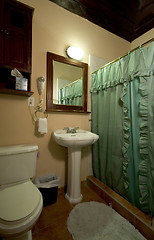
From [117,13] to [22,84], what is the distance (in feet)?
5.59

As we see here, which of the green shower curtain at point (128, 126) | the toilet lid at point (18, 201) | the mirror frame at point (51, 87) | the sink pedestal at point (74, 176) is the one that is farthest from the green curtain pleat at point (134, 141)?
the toilet lid at point (18, 201)

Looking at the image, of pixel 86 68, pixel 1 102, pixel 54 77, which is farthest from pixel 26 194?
pixel 86 68

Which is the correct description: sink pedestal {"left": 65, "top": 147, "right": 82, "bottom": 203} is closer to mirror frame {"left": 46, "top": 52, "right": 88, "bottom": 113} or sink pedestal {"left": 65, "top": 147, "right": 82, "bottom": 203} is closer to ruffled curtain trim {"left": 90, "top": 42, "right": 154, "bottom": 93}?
mirror frame {"left": 46, "top": 52, "right": 88, "bottom": 113}

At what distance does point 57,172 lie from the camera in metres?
1.55

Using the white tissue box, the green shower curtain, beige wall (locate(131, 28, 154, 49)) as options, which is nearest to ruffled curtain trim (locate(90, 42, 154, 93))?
the green shower curtain

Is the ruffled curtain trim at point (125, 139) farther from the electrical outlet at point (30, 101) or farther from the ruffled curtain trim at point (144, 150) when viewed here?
the electrical outlet at point (30, 101)

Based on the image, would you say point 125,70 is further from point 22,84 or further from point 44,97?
point 22,84

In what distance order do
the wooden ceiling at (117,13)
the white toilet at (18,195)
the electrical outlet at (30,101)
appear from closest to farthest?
1. the white toilet at (18,195)
2. the electrical outlet at (30,101)
3. the wooden ceiling at (117,13)

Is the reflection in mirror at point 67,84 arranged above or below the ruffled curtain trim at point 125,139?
above

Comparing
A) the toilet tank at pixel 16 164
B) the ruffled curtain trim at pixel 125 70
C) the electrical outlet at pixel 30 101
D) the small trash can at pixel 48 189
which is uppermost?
the ruffled curtain trim at pixel 125 70

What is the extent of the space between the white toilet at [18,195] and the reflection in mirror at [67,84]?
30.3 inches

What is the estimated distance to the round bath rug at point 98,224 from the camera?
0.96 metres

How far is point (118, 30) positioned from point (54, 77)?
1473 millimetres

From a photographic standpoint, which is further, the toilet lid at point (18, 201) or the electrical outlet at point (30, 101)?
the electrical outlet at point (30, 101)
